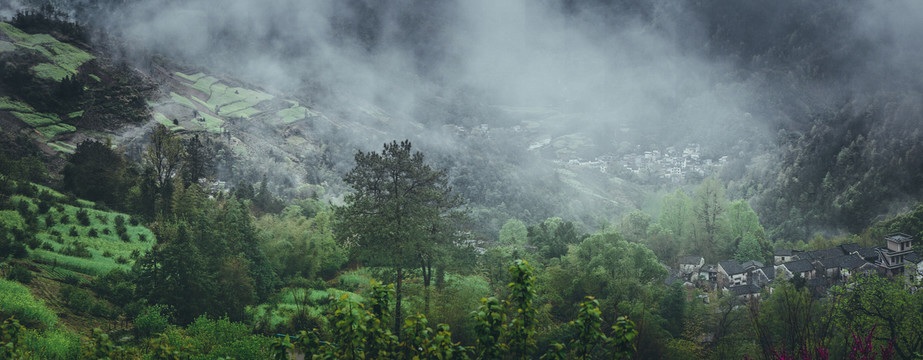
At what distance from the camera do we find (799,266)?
3972 centimetres

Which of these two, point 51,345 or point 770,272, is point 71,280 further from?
point 770,272

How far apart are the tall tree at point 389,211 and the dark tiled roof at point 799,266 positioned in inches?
1235

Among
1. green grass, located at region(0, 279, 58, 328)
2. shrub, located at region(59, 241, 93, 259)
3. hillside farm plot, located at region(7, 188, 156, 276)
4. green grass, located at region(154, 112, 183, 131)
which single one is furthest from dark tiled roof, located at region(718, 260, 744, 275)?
green grass, located at region(154, 112, 183, 131)

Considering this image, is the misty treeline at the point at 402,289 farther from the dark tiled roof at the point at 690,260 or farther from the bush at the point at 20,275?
the dark tiled roof at the point at 690,260

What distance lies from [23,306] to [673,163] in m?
128

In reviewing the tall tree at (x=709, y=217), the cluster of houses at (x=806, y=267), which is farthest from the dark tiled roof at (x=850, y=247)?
the tall tree at (x=709, y=217)

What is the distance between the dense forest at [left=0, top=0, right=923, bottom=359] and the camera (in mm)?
16484

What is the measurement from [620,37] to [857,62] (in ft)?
237

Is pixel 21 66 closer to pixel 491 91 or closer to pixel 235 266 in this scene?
pixel 235 266

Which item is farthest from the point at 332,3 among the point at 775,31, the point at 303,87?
the point at 775,31

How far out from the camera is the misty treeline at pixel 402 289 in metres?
10.2

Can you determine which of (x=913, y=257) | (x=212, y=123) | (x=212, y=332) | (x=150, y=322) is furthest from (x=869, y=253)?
(x=212, y=123)

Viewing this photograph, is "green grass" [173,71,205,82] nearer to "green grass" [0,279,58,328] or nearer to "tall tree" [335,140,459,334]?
"tall tree" [335,140,459,334]

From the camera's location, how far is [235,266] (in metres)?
20.6
